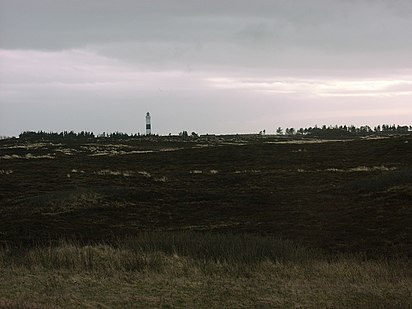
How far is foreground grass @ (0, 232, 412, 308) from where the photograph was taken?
12.0 metres

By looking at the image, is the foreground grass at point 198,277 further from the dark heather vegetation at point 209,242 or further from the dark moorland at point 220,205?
the dark moorland at point 220,205

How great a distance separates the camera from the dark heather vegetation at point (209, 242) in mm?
12602

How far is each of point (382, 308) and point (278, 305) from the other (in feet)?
7.31

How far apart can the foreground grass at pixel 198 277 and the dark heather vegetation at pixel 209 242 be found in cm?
4

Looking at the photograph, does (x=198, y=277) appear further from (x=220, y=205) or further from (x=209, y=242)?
(x=220, y=205)

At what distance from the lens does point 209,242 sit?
19359 millimetres

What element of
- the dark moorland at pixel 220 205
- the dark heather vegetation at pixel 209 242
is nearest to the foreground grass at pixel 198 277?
the dark heather vegetation at pixel 209 242

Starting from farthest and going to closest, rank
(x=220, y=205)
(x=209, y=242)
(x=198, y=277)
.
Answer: (x=220, y=205) < (x=209, y=242) < (x=198, y=277)

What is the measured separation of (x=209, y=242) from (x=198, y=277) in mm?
4912

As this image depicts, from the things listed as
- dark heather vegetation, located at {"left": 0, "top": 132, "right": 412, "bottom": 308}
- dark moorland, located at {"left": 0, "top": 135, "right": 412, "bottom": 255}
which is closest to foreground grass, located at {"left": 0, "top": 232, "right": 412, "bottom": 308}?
dark heather vegetation, located at {"left": 0, "top": 132, "right": 412, "bottom": 308}

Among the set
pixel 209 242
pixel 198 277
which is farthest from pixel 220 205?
pixel 198 277

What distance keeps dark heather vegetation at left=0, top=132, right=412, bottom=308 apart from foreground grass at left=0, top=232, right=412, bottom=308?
37mm

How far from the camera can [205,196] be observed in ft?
117

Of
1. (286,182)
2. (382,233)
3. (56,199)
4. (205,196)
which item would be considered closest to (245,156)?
(286,182)
